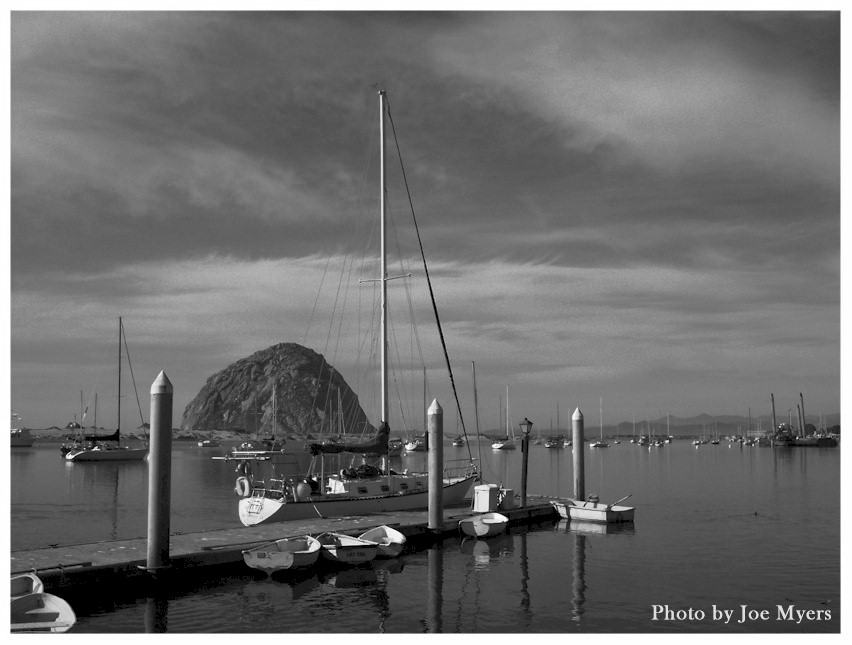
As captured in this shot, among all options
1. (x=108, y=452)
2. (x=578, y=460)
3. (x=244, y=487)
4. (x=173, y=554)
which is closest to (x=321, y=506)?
(x=244, y=487)

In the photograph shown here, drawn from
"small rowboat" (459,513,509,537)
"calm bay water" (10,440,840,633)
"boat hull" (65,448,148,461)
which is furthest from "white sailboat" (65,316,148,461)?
"small rowboat" (459,513,509,537)

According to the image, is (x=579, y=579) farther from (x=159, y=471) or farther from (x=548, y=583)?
(x=159, y=471)

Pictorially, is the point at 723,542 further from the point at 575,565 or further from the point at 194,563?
the point at 194,563

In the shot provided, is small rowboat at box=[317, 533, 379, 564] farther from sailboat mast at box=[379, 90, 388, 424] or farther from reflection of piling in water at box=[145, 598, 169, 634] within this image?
sailboat mast at box=[379, 90, 388, 424]

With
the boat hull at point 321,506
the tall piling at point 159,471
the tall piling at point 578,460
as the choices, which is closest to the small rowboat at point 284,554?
the tall piling at point 159,471

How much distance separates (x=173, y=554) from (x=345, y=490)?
13.0 metres

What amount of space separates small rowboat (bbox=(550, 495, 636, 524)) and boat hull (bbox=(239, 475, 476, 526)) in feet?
24.4

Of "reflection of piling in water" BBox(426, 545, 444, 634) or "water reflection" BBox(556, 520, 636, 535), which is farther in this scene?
"water reflection" BBox(556, 520, 636, 535)

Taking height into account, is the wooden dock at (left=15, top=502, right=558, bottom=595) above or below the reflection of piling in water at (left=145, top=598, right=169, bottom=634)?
above

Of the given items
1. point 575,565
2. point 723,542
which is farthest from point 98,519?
point 723,542

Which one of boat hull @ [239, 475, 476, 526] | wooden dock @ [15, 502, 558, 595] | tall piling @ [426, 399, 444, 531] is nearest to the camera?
wooden dock @ [15, 502, 558, 595]

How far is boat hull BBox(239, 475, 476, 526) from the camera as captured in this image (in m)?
34.1

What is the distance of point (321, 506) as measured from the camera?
35.2 m
